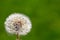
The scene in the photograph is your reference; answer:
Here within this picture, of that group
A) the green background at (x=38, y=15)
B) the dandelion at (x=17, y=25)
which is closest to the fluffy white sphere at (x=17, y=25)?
the dandelion at (x=17, y=25)

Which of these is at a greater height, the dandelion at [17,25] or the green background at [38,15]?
the green background at [38,15]

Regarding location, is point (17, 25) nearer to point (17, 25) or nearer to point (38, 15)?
point (17, 25)

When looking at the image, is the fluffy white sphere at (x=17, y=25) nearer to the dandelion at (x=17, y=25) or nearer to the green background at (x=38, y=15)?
the dandelion at (x=17, y=25)

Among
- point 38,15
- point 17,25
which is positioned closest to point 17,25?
point 17,25

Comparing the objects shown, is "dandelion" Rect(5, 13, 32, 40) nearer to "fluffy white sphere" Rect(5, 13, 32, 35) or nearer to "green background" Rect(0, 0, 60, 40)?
"fluffy white sphere" Rect(5, 13, 32, 35)

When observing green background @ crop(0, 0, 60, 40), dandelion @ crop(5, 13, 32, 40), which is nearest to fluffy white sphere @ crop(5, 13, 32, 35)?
dandelion @ crop(5, 13, 32, 40)

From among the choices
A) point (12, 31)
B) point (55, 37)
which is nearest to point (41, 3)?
point (55, 37)

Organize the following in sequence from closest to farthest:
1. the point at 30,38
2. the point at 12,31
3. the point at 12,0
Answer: the point at 12,31, the point at 30,38, the point at 12,0

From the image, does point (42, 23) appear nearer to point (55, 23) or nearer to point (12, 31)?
point (55, 23)
